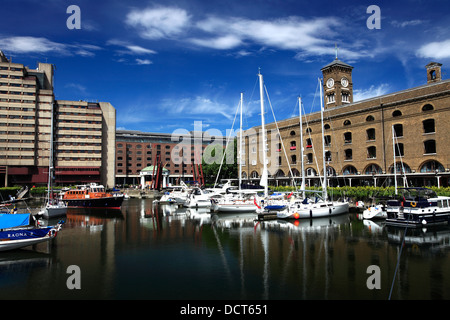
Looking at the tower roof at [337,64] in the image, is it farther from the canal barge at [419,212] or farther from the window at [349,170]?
the canal barge at [419,212]

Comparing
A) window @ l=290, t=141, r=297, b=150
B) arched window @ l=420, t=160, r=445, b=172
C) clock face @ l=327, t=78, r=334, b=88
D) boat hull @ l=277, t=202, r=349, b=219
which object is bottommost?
boat hull @ l=277, t=202, r=349, b=219

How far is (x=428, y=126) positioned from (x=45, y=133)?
100957 mm

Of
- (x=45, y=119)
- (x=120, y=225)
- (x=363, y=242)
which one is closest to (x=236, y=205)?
(x=120, y=225)

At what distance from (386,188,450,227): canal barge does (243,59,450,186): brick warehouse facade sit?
1186cm

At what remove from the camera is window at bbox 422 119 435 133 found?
47406 millimetres

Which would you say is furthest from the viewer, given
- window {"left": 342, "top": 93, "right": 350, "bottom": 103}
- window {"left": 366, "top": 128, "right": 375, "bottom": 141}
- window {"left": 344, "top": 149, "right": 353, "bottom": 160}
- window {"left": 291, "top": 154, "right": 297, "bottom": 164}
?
window {"left": 342, "top": 93, "right": 350, "bottom": 103}

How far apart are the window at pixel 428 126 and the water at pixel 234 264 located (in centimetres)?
2338

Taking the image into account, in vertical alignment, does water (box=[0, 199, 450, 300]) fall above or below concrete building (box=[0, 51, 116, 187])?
below

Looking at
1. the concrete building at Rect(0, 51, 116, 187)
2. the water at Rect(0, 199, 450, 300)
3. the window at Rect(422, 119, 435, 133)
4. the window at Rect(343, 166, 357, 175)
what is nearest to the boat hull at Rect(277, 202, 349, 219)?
the water at Rect(0, 199, 450, 300)

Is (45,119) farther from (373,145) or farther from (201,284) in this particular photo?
(201,284)

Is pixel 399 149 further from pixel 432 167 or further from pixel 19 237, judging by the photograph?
pixel 19 237

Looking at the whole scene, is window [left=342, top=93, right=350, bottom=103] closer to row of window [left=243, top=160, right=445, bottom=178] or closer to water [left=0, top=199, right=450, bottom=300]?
row of window [left=243, top=160, right=445, bottom=178]

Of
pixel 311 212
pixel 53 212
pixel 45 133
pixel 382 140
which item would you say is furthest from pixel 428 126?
pixel 45 133

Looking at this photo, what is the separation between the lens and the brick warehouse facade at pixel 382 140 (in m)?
45.8
